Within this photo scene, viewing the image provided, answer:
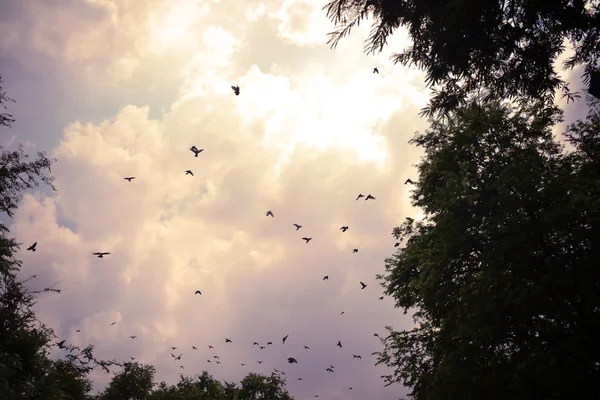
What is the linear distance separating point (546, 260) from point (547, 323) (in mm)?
1913

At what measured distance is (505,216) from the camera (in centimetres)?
1111

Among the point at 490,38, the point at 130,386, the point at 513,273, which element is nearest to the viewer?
the point at 490,38

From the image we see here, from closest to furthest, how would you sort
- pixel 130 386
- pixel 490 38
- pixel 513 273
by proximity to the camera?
pixel 490 38
pixel 513 273
pixel 130 386

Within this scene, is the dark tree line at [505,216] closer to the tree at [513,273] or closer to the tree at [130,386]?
the tree at [513,273]

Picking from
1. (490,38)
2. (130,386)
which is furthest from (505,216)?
(130,386)

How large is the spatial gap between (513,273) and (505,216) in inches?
72.5

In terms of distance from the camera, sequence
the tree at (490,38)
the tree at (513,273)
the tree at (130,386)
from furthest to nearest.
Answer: the tree at (130,386)
the tree at (513,273)
the tree at (490,38)

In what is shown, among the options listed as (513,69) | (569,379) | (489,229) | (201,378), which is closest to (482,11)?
(513,69)

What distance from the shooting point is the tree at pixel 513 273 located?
353 inches

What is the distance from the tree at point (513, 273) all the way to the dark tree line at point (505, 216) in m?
0.04

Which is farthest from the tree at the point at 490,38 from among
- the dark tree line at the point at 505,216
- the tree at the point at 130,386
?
the tree at the point at 130,386

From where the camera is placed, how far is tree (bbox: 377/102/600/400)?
8977mm

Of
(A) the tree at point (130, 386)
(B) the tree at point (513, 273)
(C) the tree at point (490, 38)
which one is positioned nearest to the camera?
(C) the tree at point (490, 38)

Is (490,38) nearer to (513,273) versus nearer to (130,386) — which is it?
(513,273)
